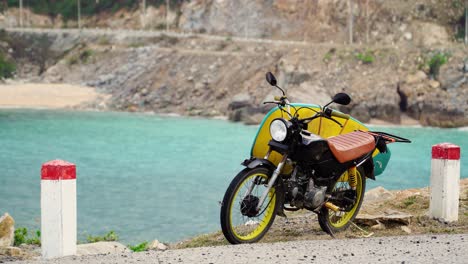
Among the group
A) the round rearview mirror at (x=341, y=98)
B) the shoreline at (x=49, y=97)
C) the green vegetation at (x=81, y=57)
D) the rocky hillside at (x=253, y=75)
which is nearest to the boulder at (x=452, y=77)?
the rocky hillside at (x=253, y=75)

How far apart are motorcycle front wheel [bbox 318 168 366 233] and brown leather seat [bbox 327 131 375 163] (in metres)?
0.31

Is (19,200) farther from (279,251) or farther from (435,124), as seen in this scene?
(435,124)

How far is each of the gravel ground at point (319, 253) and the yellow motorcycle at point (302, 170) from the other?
0.42 m

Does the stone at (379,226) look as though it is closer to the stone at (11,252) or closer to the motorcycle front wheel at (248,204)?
the motorcycle front wheel at (248,204)

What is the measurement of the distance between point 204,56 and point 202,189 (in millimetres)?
37273

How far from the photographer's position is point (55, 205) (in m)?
6.72

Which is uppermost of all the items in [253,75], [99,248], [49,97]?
[253,75]

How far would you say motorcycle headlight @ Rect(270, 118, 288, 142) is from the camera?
24.8ft

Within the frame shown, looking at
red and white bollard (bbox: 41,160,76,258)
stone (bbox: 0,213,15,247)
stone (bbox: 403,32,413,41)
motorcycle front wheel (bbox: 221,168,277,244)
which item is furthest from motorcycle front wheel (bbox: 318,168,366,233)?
stone (bbox: 403,32,413,41)

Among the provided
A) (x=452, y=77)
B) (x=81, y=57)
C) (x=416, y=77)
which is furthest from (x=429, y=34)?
→ (x=81, y=57)

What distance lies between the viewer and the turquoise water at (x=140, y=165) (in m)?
17.5

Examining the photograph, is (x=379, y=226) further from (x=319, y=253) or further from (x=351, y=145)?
(x=319, y=253)

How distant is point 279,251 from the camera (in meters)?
7.14

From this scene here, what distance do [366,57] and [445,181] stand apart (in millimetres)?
45657
